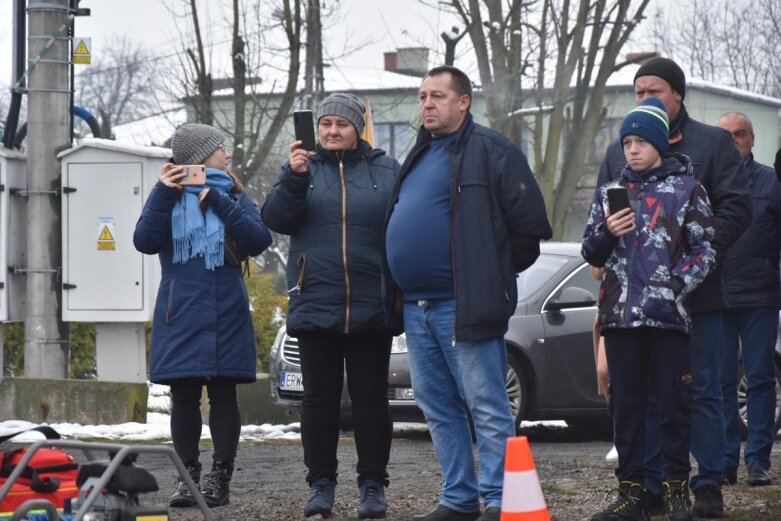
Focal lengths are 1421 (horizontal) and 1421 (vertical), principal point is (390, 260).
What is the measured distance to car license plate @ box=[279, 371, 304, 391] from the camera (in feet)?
37.2

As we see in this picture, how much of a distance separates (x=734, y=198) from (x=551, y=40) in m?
18.9

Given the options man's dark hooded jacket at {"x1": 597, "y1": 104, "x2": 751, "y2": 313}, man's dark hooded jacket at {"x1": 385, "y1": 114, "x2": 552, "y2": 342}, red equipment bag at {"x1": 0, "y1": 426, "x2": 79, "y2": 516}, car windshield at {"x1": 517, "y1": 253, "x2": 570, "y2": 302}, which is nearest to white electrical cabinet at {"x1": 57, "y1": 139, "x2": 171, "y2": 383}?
car windshield at {"x1": 517, "y1": 253, "x2": 570, "y2": 302}

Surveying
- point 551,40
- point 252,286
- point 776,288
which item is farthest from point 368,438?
point 551,40

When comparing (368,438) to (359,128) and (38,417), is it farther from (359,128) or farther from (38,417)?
(38,417)

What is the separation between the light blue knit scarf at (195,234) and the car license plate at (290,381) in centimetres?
434

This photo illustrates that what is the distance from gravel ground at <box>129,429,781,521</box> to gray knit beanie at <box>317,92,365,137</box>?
6.16 feet

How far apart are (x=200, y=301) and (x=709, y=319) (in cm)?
246

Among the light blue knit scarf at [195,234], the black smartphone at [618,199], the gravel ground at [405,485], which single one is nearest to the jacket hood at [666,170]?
the black smartphone at [618,199]

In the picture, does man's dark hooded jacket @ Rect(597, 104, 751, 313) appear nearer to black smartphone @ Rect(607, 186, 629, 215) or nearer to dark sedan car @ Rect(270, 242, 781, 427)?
black smartphone @ Rect(607, 186, 629, 215)

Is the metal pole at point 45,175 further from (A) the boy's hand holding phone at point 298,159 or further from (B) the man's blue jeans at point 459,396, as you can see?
(B) the man's blue jeans at point 459,396

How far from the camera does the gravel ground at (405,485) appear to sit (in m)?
6.72

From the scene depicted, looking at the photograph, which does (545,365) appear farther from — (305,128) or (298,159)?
(298,159)

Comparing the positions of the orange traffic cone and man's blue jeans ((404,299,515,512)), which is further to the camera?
man's blue jeans ((404,299,515,512))

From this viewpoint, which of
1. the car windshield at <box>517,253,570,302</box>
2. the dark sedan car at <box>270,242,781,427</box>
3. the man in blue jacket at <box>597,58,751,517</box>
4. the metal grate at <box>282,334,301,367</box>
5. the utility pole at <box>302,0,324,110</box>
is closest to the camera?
the man in blue jacket at <box>597,58,751,517</box>
